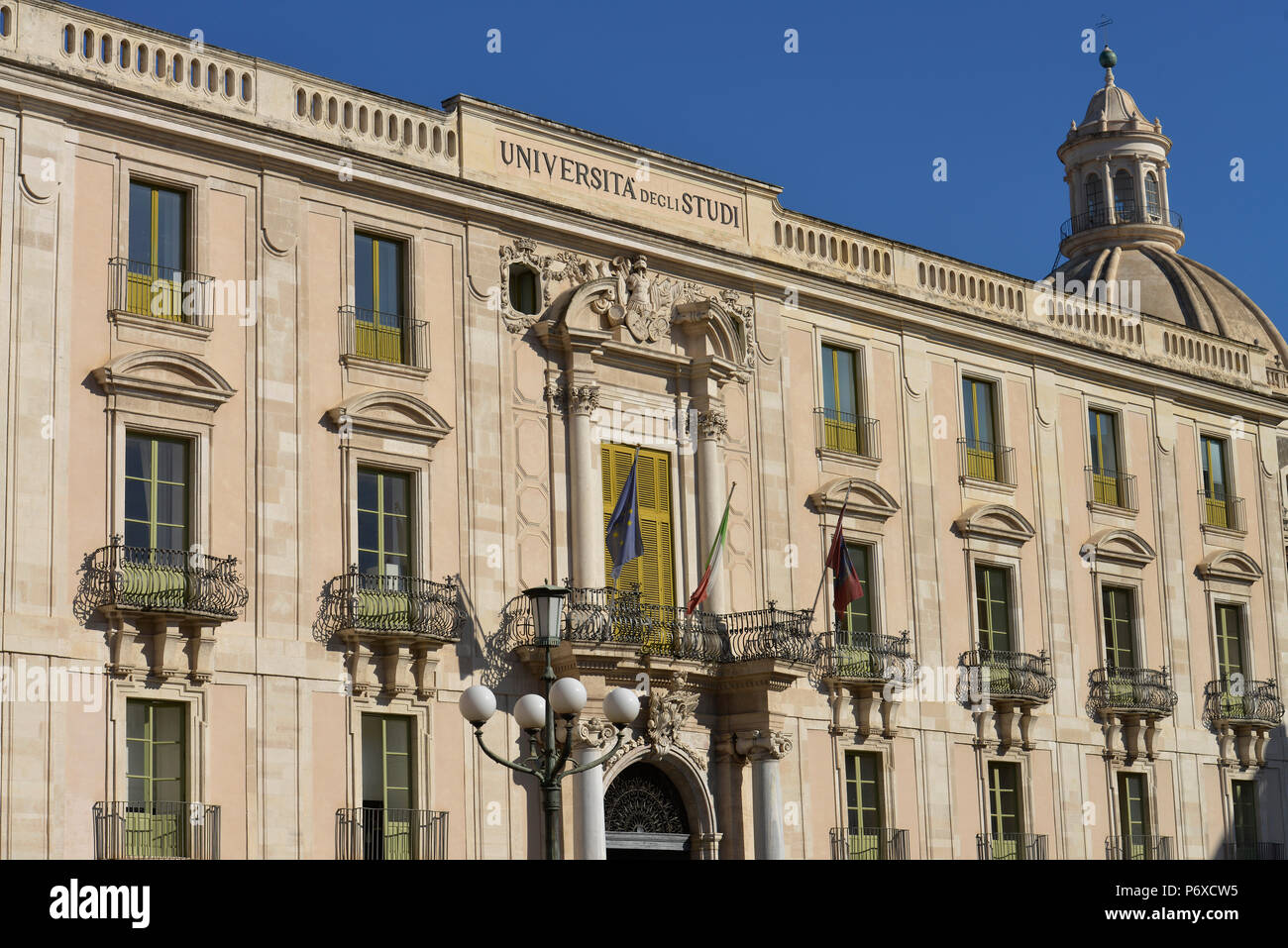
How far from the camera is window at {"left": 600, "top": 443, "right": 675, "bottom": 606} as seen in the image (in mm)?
26547

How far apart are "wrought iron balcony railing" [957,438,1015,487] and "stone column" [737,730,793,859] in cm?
702

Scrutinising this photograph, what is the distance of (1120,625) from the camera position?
110 ft

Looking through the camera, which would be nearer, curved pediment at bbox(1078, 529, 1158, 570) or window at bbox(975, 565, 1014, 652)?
window at bbox(975, 565, 1014, 652)

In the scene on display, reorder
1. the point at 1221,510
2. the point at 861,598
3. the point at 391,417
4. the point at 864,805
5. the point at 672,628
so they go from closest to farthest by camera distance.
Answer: the point at 391,417 < the point at 672,628 < the point at 864,805 < the point at 861,598 < the point at 1221,510

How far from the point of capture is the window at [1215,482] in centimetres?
3575

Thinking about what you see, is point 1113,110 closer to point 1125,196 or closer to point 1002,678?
point 1125,196

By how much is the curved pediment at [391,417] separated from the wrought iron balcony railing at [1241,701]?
53.1 feet

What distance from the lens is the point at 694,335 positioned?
1100 inches

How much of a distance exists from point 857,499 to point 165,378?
37.1 feet

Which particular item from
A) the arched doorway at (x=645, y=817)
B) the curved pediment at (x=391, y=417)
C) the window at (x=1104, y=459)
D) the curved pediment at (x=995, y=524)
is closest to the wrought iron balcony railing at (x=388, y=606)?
the curved pediment at (x=391, y=417)

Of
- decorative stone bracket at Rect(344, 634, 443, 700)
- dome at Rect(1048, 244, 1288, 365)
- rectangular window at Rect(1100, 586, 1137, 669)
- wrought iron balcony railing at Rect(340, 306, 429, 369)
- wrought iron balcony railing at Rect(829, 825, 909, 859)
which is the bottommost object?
wrought iron balcony railing at Rect(829, 825, 909, 859)

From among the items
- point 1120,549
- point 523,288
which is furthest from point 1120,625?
point 523,288

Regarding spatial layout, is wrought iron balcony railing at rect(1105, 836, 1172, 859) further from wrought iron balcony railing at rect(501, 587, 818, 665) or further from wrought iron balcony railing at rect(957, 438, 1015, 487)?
wrought iron balcony railing at rect(501, 587, 818, 665)

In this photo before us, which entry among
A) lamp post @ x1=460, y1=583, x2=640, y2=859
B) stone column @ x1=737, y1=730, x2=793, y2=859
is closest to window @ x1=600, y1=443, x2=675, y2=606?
stone column @ x1=737, y1=730, x2=793, y2=859
